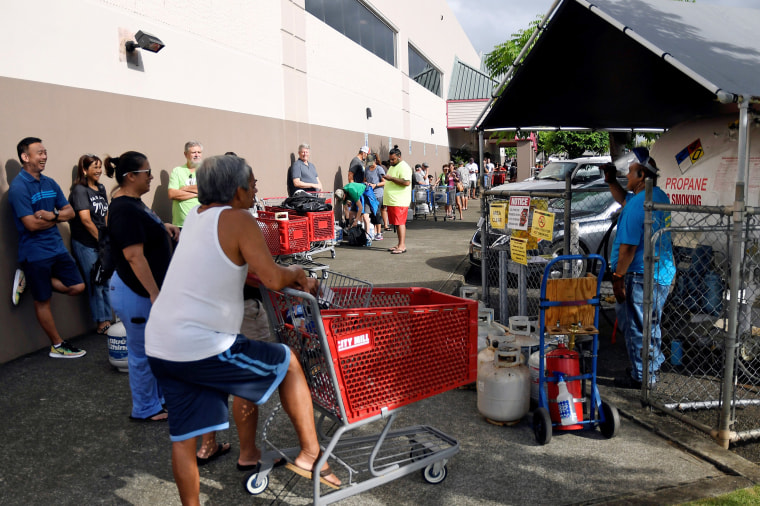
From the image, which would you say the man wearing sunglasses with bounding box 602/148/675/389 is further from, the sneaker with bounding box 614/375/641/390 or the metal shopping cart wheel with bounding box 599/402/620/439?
the metal shopping cart wheel with bounding box 599/402/620/439

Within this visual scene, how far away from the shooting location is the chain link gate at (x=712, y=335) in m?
4.06

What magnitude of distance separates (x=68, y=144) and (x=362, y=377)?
5.20 metres

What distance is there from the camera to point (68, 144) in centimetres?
665

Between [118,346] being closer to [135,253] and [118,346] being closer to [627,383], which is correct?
[135,253]

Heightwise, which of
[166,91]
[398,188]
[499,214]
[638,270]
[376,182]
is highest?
[166,91]

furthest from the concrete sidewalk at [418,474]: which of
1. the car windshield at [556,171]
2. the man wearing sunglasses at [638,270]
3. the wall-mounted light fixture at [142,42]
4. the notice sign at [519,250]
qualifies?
the car windshield at [556,171]

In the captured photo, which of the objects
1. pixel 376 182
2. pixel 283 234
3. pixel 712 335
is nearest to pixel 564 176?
pixel 376 182

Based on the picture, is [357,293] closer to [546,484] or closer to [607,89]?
[546,484]

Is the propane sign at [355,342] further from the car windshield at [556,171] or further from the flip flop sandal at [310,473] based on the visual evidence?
the car windshield at [556,171]

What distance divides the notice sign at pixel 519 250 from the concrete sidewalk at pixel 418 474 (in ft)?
4.62

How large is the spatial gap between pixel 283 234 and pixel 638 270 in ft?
17.4

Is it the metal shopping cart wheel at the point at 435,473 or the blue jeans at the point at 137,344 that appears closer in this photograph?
the metal shopping cart wheel at the point at 435,473

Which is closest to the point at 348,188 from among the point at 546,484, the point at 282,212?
the point at 282,212

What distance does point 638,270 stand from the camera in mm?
4934
